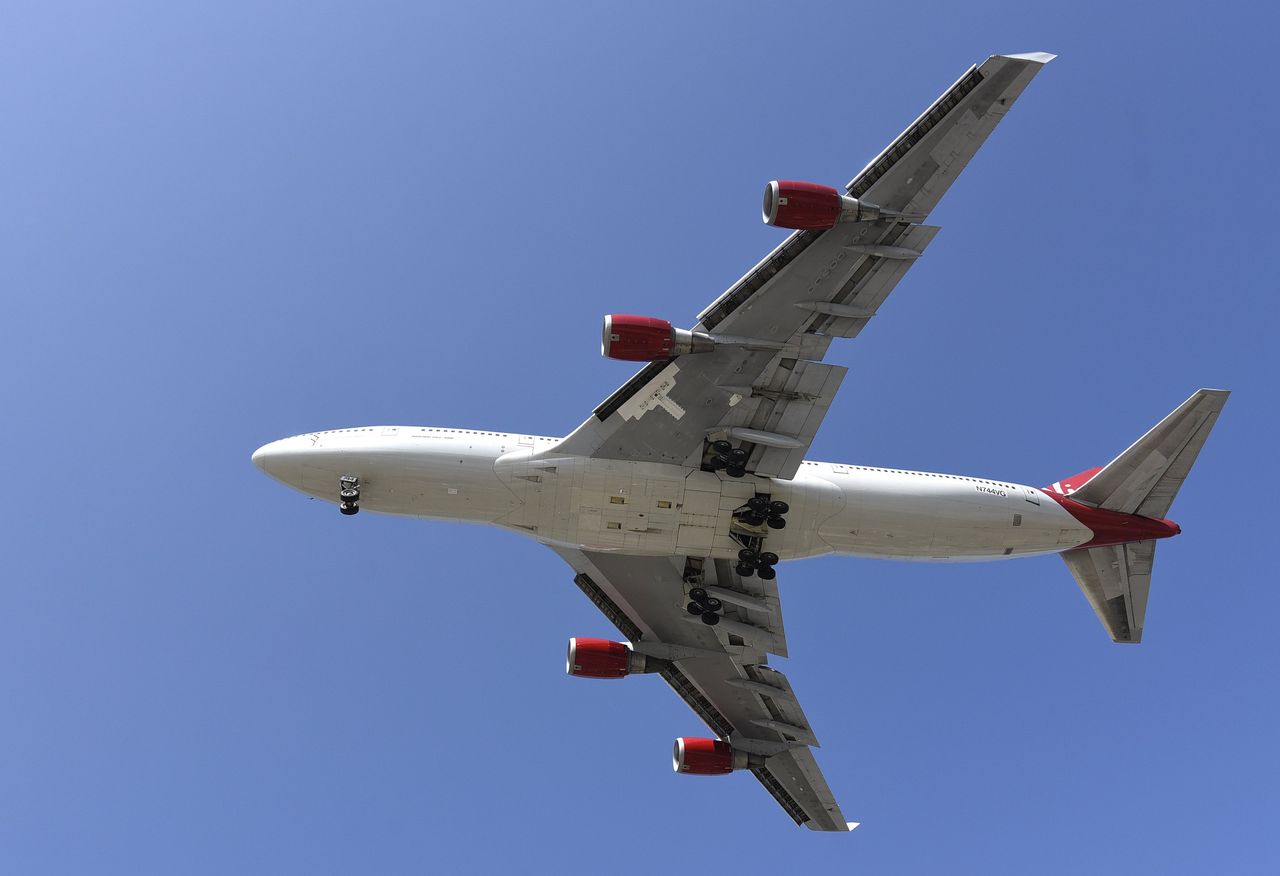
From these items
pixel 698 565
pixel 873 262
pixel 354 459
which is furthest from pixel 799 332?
pixel 354 459

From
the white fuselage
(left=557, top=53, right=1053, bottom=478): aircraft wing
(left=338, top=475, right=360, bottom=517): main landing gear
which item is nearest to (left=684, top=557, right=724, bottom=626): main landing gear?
the white fuselage

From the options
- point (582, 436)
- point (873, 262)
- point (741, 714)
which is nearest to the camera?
point (873, 262)

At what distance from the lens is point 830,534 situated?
124ft

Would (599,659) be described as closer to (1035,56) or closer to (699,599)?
(699,599)

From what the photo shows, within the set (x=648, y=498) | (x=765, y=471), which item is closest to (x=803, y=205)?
(x=765, y=471)

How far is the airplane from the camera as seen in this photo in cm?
3319

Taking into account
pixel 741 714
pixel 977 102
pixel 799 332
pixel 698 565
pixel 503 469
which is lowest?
pixel 741 714

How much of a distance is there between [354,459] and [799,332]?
15.8 meters

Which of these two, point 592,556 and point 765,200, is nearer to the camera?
point 765,200

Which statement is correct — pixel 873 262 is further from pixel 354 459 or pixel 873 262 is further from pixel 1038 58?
pixel 354 459

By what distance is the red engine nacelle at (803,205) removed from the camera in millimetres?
31781

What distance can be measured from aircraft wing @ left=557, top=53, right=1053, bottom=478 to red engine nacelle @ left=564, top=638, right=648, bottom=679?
9336mm

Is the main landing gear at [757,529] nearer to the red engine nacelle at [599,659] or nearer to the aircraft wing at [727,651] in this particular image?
the aircraft wing at [727,651]

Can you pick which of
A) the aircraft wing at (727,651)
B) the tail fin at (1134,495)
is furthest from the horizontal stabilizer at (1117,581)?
the aircraft wing at (727,651)
